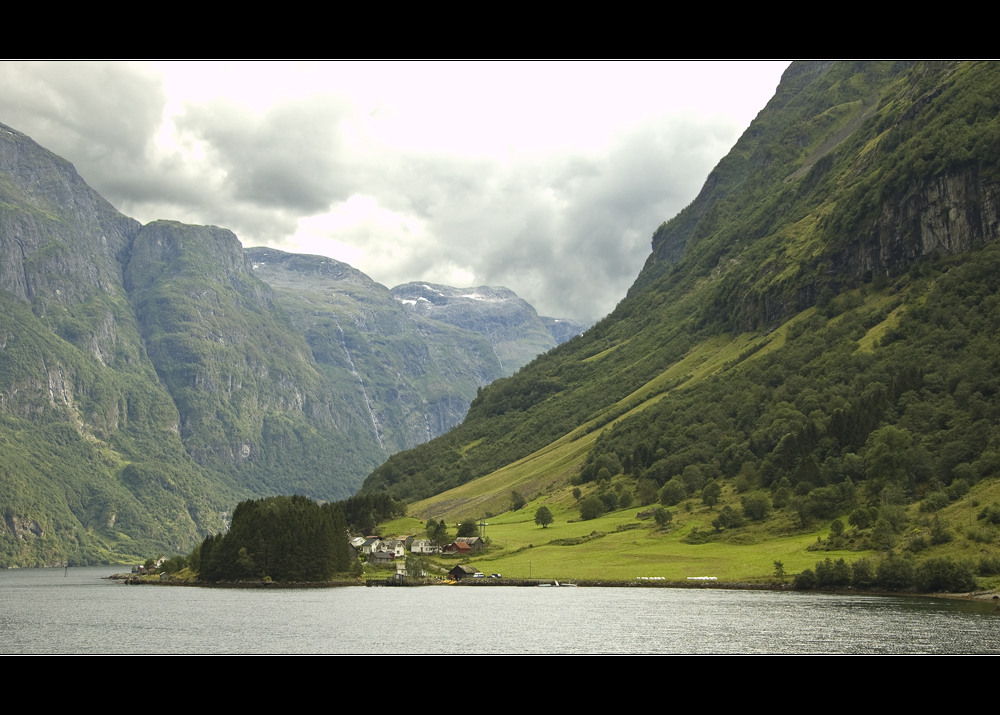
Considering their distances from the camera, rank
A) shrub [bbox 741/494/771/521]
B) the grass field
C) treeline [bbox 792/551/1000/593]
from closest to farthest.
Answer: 1. treeline [bbox 792/551/1000/593]
2. the grass field
3. shrub [bbox 741/494/771/521]

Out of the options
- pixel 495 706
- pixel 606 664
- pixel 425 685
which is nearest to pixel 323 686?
pixel 425 685

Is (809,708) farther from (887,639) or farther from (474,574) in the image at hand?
(474,574)

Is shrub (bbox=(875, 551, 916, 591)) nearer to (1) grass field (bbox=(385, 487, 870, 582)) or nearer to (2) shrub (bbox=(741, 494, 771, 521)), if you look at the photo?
(1) grass field (bbox=(385, 487, 870, 582))

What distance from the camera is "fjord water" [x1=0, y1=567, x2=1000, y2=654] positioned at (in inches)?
3162

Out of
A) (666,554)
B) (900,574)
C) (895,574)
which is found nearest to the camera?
(900,574)

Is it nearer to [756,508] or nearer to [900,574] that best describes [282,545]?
[756,508]

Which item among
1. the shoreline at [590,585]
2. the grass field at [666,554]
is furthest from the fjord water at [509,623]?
the grass field at [666,554]

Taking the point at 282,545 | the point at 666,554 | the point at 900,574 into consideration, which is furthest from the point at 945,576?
the point at 282,545

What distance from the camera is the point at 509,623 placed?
328 ft

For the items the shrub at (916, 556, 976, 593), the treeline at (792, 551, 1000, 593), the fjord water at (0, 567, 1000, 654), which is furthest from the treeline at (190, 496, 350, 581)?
the shrub at (916, 556, 976, 593)

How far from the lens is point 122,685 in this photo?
71.6 feet

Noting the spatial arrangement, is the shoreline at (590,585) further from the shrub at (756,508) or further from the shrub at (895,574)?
the shrub at (756,508)

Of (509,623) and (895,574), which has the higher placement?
(509,623)

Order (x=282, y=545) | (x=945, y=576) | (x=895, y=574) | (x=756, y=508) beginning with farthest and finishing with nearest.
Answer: (x=756, y=508) → (x=282, y=545) → (x=895, y=574) → (x=945, y=576)
